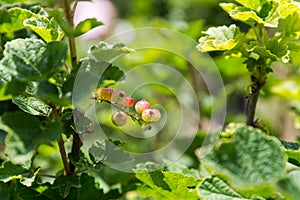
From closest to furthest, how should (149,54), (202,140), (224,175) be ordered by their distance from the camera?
(224,175) → (202,140) → (149,54)

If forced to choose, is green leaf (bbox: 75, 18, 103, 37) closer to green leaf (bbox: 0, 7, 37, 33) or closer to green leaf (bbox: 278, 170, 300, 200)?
green leaf (bbox: 0, 7, 37, 33)

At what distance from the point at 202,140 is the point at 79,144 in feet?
1.66

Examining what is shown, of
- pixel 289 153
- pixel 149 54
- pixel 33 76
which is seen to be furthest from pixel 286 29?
pixel 149 54

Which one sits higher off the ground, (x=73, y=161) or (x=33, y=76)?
(x=33, y=76)

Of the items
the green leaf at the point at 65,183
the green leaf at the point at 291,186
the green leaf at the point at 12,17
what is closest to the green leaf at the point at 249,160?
the green leaf at the point at 291,186

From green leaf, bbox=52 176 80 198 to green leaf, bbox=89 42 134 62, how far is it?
0.62 ft

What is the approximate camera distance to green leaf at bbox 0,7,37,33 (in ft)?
3.13

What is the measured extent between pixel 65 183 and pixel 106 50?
21cm

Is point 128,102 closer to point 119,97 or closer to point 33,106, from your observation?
point 119,97

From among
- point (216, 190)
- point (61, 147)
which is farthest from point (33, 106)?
point (216, 190)

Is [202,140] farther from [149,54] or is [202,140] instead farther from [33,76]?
[33,76]

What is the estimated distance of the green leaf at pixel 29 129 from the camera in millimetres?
743

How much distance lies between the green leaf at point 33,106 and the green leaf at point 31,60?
8 cm

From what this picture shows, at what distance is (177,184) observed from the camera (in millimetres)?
893
